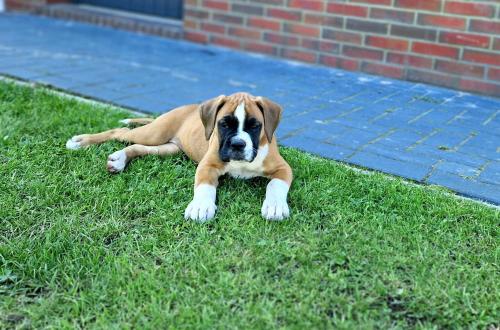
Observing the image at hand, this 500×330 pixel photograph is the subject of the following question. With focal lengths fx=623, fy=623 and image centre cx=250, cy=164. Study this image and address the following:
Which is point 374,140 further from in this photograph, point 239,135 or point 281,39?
point 281,39

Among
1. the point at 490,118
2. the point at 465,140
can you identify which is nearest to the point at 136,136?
the point at 465,140

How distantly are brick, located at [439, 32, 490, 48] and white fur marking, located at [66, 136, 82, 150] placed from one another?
4204 mm

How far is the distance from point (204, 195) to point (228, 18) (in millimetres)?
5359

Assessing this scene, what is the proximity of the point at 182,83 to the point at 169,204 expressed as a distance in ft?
10.5

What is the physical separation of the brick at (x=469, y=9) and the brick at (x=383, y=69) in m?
0.87

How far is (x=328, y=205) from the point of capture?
376 cm

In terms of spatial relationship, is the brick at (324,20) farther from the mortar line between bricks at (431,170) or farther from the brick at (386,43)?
the mortar line between bricks at (431,170)

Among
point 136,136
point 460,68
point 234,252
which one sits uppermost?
point 460,68

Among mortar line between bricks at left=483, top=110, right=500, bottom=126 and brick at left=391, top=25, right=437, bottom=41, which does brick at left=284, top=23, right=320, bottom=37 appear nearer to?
brick at left=391, top=25, right=437, bottom=41

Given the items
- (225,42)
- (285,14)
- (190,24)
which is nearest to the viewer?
(285,14)

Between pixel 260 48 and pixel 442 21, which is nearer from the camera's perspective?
pixel 442 21

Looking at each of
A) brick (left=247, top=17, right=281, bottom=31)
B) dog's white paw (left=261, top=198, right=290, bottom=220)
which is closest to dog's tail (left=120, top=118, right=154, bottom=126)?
dog's white paw (left=261, top=198, right=290, bottom=220)

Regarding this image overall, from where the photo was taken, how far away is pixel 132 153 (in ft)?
14.5

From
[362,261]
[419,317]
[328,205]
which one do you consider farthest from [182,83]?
[419,317]
